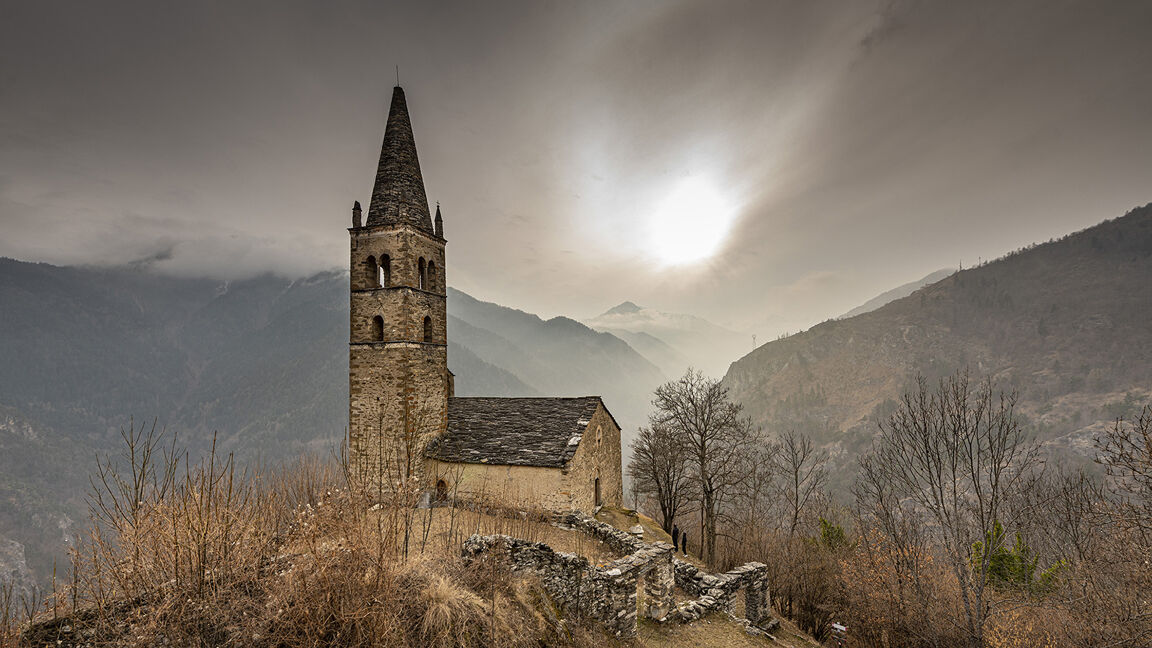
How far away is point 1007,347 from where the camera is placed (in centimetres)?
13188

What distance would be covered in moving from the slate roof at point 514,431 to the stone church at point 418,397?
6cm

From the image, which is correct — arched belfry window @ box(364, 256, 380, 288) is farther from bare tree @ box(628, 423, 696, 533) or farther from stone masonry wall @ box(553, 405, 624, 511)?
bare tree @ box(628, 423, 696, 533)

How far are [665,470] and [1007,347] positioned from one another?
541 ft

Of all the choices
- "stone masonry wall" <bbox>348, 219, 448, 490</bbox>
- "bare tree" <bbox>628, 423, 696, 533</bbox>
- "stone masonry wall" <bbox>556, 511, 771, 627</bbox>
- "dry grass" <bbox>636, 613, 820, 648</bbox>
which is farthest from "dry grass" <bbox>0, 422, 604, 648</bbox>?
"bare tree" <bbox>628, 423, 696, 533</bbox>

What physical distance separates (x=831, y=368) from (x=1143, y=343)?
71.4m

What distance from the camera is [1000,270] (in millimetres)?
161250

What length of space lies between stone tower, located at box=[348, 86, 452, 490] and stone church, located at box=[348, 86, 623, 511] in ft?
0.15

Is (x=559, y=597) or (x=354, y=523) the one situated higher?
(x=354, y=523)

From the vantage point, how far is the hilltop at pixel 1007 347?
104750mm

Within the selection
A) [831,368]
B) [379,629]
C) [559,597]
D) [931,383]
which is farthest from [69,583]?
[831,368]

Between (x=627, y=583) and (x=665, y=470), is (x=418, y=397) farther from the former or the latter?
(x=665, y=470)

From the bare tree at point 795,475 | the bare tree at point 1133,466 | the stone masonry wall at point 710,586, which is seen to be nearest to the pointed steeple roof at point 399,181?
the stone masonry wall at point 710,586

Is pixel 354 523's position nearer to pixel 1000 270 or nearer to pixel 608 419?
pixel 608 419

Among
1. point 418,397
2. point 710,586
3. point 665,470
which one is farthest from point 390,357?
point 665,470
